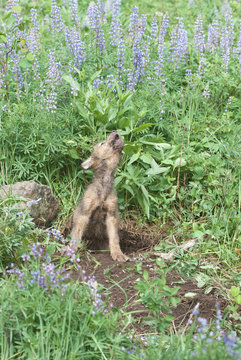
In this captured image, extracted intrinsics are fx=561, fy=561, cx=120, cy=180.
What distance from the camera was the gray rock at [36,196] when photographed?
17.5 ft

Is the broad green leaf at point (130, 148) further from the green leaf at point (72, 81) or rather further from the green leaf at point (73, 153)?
the green leaf at point (72, 81)

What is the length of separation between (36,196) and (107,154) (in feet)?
2.64

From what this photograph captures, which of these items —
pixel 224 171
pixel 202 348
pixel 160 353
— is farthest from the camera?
pixel 224 171

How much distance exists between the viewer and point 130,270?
4879 mm

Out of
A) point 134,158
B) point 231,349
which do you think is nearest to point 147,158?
point 134,158

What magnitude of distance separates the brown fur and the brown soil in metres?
0.25

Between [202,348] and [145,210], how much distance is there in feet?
8.92

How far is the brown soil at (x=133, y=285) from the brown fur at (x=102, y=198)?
25 cm

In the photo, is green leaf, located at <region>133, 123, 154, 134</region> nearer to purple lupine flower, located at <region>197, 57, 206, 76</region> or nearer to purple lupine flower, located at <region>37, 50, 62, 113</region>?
purple lupine flower, located at <region>37, 50, 62, 113</region>

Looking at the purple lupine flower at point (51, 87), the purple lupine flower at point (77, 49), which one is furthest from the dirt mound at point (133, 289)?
the purple lupine flower at point (77, 49)

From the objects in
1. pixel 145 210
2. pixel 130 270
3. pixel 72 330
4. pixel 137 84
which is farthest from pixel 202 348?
pixel 137 84

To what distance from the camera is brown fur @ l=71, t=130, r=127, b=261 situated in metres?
5.30

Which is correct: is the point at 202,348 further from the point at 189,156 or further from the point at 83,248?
the point at 189,156

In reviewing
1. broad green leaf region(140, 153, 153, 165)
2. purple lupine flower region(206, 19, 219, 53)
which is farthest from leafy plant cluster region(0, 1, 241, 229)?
purple lupine flower region(206, 19, 219, 53)
